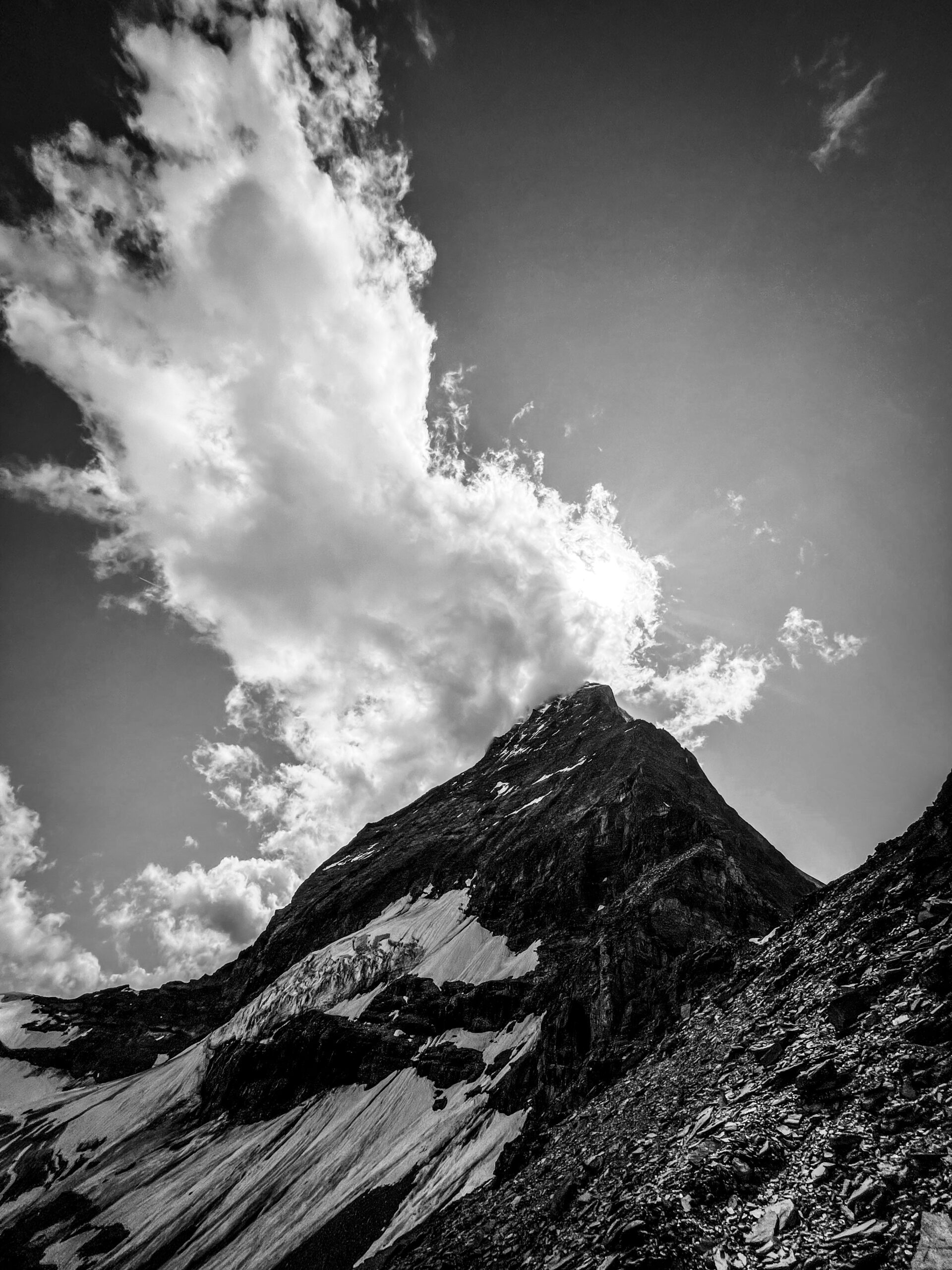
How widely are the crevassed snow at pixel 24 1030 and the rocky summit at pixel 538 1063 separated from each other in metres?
0.75

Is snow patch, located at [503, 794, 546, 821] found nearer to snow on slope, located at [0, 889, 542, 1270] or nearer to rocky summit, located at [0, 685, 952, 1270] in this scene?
rocky summit, located at [0, 685, 952, 1270]

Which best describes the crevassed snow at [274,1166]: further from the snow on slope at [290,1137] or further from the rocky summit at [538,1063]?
the rocky summit at [538,1063]

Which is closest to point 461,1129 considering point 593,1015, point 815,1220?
point 593,1015

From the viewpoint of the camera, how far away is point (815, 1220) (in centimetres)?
1357

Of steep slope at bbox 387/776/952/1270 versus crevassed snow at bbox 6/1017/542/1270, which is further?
crevassed snow at bbox 6/1017/542/1270

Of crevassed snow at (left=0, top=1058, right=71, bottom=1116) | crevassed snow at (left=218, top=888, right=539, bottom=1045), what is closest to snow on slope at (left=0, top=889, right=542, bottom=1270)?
crevassed snow at (left=218, top=888, right=539, bottom=1045)

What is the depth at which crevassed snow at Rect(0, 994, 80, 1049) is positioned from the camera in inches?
4636

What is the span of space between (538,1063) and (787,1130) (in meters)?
41.4

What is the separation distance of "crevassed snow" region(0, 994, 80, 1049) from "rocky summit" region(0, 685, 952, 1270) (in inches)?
29.6

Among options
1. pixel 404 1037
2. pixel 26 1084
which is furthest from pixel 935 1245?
pixel 26 1084

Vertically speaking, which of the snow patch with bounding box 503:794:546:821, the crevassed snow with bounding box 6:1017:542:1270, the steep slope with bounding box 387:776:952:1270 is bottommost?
the steep slope with bounding box 387:776:952:1270

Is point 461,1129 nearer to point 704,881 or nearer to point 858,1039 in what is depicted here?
point 704,881

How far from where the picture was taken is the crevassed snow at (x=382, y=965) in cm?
8094

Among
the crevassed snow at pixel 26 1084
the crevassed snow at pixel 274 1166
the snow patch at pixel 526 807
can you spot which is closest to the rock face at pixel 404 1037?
the crevassed snow at pixel 274 1166
